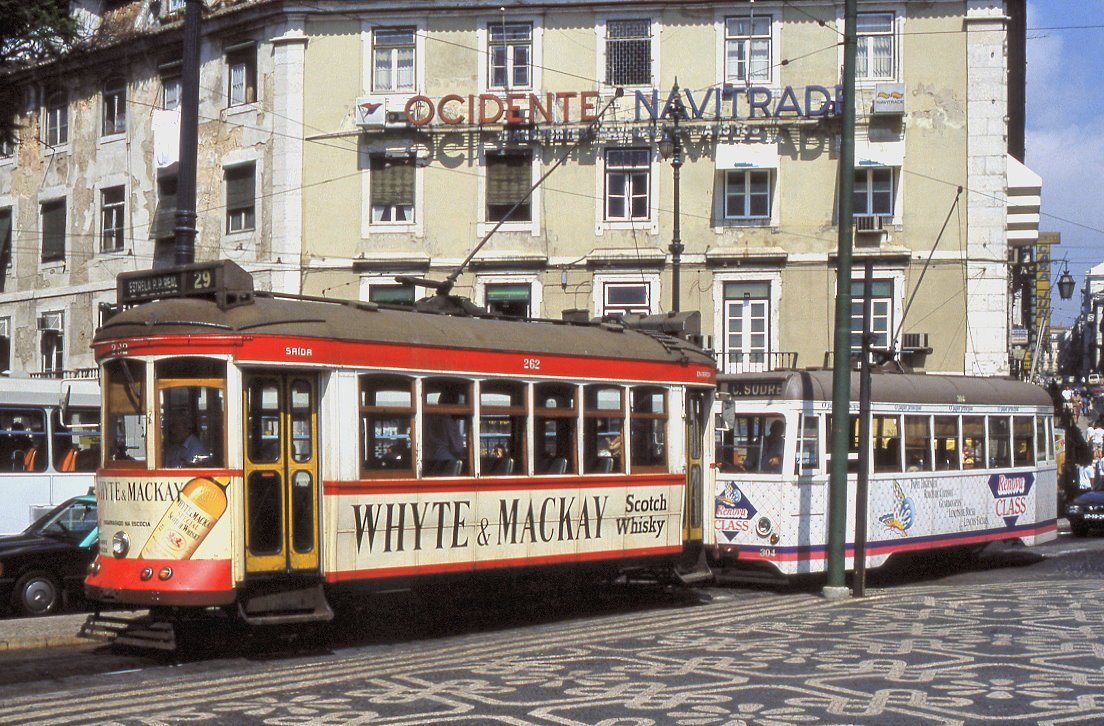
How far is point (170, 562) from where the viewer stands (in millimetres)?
12359

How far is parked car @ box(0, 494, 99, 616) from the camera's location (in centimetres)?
1636

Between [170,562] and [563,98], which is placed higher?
[563,98]

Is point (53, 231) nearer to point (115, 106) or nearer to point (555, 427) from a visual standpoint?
point (115, 106)

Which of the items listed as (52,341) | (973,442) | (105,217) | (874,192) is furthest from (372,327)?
(52,341)

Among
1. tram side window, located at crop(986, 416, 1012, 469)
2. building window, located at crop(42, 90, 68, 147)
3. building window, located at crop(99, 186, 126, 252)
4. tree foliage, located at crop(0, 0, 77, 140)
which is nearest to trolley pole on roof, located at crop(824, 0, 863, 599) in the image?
tram side window, located at crop(986, 416, 1012, 469)

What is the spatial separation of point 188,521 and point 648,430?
229 inches

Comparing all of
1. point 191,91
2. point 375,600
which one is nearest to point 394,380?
point 375,600

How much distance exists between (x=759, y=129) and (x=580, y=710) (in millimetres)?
24684

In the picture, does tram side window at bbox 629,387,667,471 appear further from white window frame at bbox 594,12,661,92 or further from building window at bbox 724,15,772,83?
building window at bbox 724,15,772,83

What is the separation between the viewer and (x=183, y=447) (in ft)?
41.5

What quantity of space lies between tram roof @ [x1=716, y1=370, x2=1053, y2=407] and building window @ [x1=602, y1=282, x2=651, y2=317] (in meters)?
10.6

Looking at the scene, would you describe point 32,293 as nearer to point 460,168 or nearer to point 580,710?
point 460,168

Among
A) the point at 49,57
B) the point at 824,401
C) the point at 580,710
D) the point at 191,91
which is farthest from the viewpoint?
the point at 824,401

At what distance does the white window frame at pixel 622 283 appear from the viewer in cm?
3325
